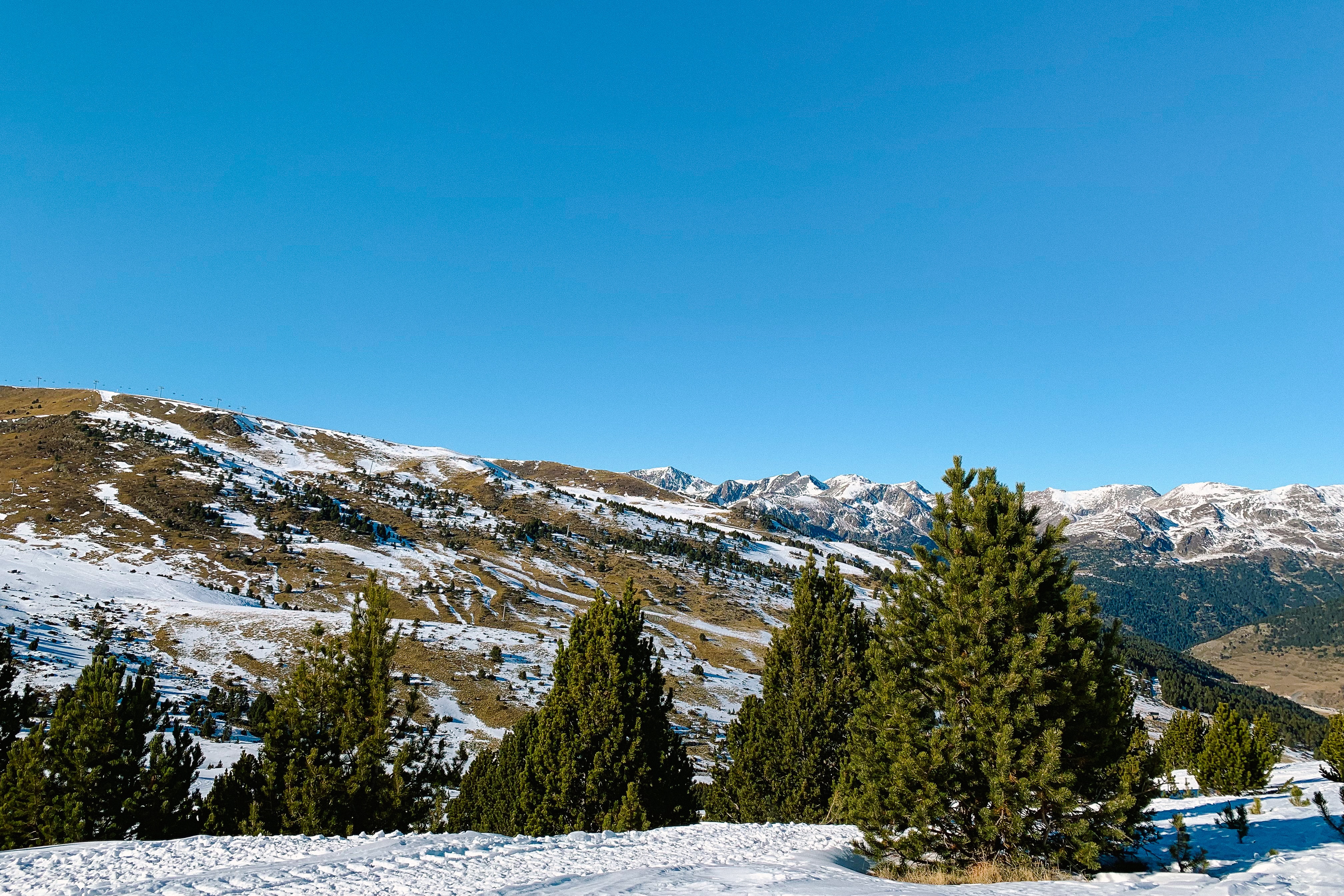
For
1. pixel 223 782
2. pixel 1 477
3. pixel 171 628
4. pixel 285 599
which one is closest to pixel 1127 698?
pixel 223 782

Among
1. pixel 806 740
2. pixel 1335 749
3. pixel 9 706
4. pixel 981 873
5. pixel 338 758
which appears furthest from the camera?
pixel 1335 749

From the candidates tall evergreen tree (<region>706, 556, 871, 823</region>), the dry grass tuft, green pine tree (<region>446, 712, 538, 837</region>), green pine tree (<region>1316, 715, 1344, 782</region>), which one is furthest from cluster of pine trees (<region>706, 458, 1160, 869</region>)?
green pine tree (<region>1316, 715, 1344, 782</region>)

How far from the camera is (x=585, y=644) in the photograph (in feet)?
68.8

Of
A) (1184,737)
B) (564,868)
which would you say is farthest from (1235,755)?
(564,868)

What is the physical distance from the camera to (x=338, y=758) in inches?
701

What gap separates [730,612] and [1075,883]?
154m

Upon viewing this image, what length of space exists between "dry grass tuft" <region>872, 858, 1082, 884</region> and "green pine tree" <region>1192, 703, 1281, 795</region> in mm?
25179

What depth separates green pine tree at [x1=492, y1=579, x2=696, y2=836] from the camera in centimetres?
1900

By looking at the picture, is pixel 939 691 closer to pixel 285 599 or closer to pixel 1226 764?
pixel 1226 764

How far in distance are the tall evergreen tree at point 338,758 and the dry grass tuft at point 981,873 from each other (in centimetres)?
1221

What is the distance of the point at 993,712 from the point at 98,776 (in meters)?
23.6

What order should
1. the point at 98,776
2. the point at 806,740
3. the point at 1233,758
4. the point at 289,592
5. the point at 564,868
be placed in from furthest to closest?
the point at 289,592 < the point at 1233,758 < the point at 806,740 < the point at 98,776 < the point at 564,868

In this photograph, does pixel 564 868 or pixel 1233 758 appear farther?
pixel 1233 758

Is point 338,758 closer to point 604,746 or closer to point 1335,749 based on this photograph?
point 604,746
